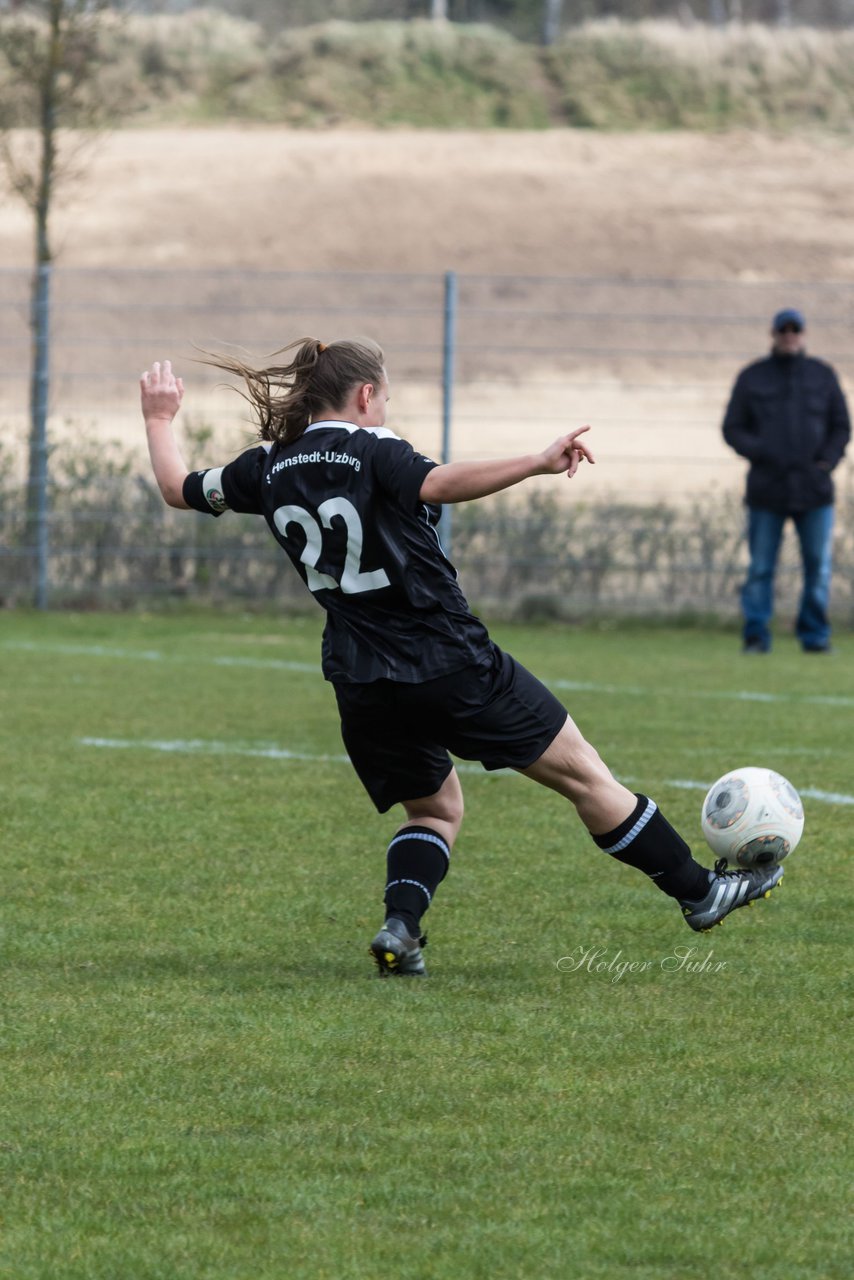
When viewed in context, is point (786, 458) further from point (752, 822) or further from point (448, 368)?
point (752, 822)

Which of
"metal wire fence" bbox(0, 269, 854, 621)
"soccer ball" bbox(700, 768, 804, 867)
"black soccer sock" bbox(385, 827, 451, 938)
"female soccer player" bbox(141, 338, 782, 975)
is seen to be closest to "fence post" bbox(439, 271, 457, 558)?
"metal wire fence" bbox(0, 269, 854, 621)

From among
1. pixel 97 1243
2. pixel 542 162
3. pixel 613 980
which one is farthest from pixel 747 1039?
pixel 542 162

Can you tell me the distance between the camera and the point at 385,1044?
416 cm

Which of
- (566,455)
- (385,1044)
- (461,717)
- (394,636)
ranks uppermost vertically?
(566,455)

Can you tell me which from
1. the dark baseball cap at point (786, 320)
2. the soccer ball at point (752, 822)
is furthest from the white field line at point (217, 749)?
the dark baseball cap at point (786, 320)

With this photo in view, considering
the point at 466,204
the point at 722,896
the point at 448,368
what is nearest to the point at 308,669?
the point at 448,368

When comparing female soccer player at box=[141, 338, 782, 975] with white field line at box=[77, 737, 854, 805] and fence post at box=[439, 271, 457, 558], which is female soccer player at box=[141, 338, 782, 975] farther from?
fence post at box=[439, 271, 457, 558]

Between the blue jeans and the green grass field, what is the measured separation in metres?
4.95

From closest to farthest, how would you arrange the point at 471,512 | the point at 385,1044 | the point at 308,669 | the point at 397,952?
the point at 385,1044
the point at 397,952
the point at 308,669
the point at 471,512

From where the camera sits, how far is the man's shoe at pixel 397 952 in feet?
15.5

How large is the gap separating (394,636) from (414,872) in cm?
65

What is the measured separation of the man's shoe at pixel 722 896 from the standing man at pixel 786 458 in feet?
25.4

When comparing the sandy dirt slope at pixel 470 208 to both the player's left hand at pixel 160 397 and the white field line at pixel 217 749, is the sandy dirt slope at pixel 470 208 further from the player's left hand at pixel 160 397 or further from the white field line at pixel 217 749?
the player's left hand at pixel 160 397

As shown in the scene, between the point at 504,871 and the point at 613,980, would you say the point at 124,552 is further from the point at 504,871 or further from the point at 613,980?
the point at 613,980
